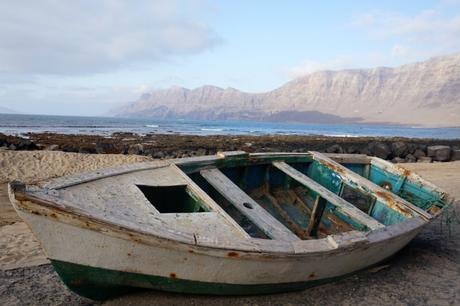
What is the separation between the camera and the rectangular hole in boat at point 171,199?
4.02 m

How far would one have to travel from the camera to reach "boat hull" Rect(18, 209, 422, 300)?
2.75 metres

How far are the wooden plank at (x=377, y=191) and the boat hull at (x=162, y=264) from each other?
143cm

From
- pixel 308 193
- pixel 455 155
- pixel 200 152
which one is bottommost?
pixel 455 155

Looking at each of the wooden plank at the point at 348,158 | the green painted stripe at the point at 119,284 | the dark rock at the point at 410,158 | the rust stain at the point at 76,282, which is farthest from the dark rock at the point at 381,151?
the rust stain at the point at 76,282

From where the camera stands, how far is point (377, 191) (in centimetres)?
511

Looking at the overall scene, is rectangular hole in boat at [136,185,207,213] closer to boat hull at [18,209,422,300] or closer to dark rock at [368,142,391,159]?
boat hull at [18,209,422,300]

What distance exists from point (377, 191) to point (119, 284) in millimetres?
3699

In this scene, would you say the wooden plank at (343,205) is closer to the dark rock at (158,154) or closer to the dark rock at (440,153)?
the dark rock at (158,154)

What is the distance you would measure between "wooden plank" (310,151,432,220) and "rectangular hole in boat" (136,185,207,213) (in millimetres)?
2647

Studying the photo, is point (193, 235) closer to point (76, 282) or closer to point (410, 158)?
A: point (76, 282)

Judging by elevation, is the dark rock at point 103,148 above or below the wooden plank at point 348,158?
A: below

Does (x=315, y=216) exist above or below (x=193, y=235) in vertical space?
below

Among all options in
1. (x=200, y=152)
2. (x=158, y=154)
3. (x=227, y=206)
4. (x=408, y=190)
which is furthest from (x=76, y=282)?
(x=200, y=152)

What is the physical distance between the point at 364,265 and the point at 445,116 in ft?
525
